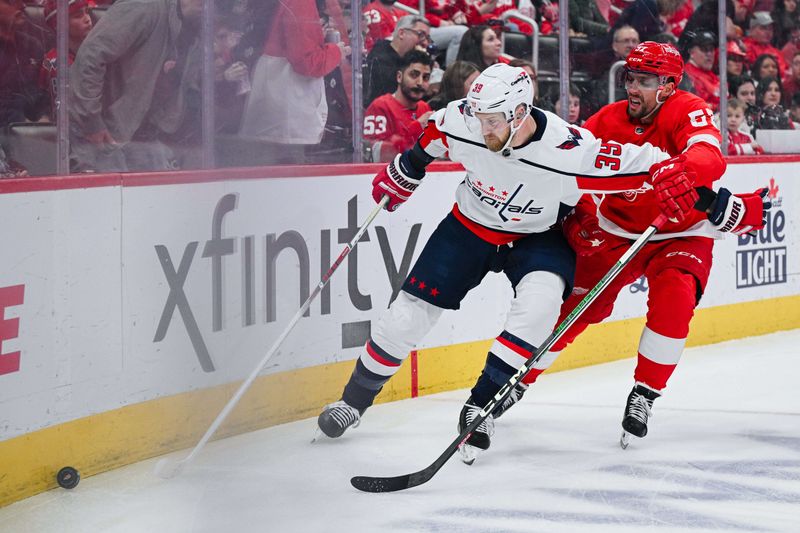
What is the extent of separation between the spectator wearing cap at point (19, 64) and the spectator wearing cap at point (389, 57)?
5.34 feet

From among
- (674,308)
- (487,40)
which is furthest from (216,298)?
(487,40)

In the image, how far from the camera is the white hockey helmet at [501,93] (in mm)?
3148

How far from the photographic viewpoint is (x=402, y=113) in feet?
14.8

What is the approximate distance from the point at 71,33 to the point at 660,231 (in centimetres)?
193

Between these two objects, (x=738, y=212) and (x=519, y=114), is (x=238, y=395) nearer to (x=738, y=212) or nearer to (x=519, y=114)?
(x=519, y=114)

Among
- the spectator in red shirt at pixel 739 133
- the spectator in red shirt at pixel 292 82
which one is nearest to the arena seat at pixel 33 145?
the spectator in red shirt at pixel 292 82

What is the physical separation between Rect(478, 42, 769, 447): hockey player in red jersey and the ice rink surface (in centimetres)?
23

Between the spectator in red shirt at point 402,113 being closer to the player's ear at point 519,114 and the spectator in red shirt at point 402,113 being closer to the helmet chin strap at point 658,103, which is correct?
the helmet chin strap at point 658,103

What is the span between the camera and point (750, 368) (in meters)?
5.00

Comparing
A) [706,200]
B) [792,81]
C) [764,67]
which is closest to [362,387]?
[706,200]

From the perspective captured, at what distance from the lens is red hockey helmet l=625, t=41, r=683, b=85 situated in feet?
11.9

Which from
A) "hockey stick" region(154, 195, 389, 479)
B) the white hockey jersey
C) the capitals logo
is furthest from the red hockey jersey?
"hockey stick" region(154, 195, 389, 479)

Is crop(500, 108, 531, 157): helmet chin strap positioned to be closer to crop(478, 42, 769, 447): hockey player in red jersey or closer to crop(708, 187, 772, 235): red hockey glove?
crop(478, 42, 769, 447): hockey player in red jersey

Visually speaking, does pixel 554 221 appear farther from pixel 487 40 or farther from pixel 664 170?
pixel 487 40
